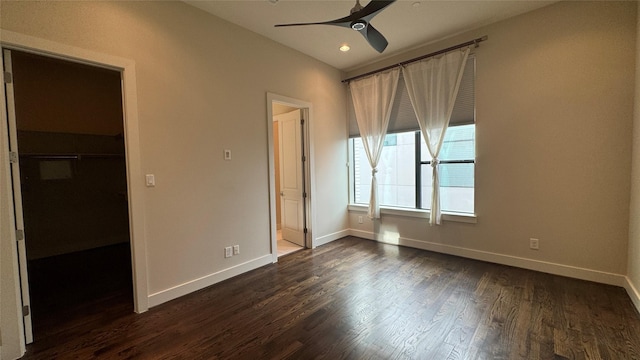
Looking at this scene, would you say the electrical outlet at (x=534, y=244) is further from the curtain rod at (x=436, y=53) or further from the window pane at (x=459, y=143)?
the curtain rod at (x=436, y=53)

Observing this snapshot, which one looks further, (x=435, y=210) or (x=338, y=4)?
(x=435, y=210)

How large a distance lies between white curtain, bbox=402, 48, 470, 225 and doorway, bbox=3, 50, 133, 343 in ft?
13.2

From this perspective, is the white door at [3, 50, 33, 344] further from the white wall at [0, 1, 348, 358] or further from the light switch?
the light switch

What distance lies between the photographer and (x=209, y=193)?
3.06 metres

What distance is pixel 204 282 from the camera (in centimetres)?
301

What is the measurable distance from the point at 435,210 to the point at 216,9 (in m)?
3.79

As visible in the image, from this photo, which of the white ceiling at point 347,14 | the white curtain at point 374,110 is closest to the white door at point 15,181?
the white ceiling at point 347,14

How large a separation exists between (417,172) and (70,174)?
5.75 metres

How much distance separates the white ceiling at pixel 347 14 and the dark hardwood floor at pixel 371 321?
308cm

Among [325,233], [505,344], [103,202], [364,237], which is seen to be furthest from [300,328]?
[103,202]

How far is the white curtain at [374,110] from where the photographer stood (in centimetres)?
426

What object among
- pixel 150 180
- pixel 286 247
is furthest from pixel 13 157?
pixel 286 247

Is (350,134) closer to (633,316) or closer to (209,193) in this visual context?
(209,193)

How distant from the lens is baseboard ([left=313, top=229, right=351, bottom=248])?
4.43 m
